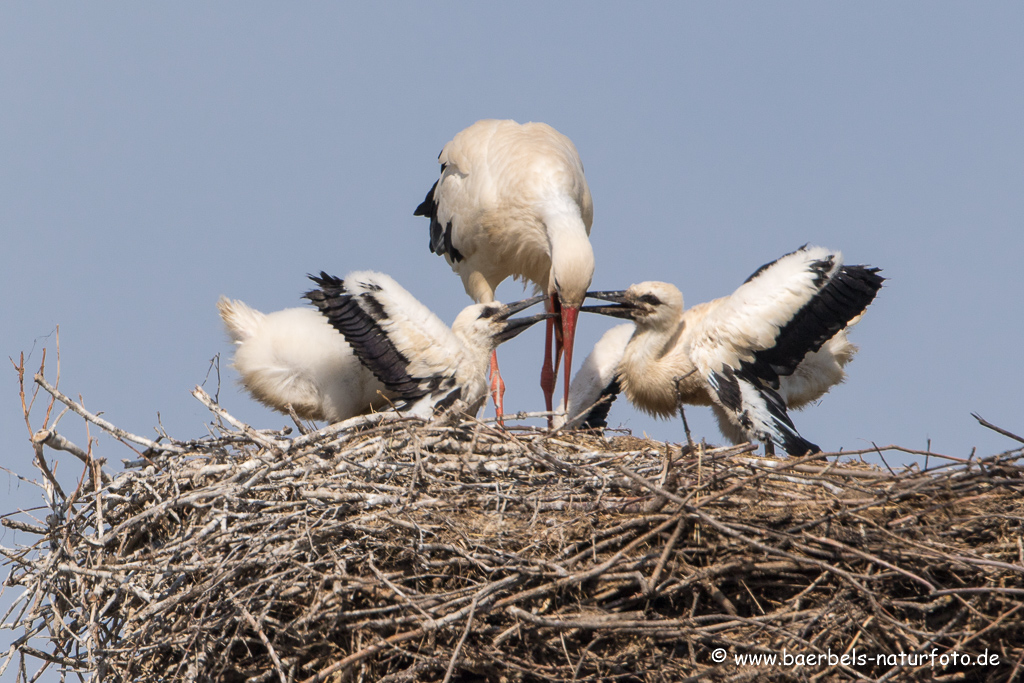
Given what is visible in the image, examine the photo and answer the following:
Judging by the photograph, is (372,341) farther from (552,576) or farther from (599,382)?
(552,576)

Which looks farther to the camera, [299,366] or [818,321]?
[299,366]

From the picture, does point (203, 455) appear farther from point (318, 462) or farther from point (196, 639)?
point (196, 639)

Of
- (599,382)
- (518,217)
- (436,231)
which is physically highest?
(436,231)

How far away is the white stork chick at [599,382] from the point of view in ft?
20.2

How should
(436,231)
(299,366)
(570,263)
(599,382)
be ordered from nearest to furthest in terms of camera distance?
1. (299,366)
2. (570,263)
3. (599,382)
4. (436,231)

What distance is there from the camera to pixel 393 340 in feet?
17.4

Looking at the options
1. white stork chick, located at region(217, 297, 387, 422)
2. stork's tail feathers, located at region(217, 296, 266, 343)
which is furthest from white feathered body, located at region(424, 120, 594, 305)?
stork's tail feathers, located at region(217, 296, 266, 343)

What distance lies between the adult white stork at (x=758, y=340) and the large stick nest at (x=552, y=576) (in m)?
1.20

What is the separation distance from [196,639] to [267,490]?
64cm

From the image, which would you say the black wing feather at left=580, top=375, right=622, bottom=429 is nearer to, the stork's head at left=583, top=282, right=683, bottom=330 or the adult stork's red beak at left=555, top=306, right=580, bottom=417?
the adult stork's red beak at left=555, top=306, right=580, bottom=417

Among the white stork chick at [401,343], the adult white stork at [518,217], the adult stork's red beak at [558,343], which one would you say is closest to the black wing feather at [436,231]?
the adult white stork at [518,217]

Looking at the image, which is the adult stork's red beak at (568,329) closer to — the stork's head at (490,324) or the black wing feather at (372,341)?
the stork's head at (490,324)

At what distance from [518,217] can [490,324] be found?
2.72ft

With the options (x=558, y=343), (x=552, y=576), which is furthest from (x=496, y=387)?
(x=552, y=576)
